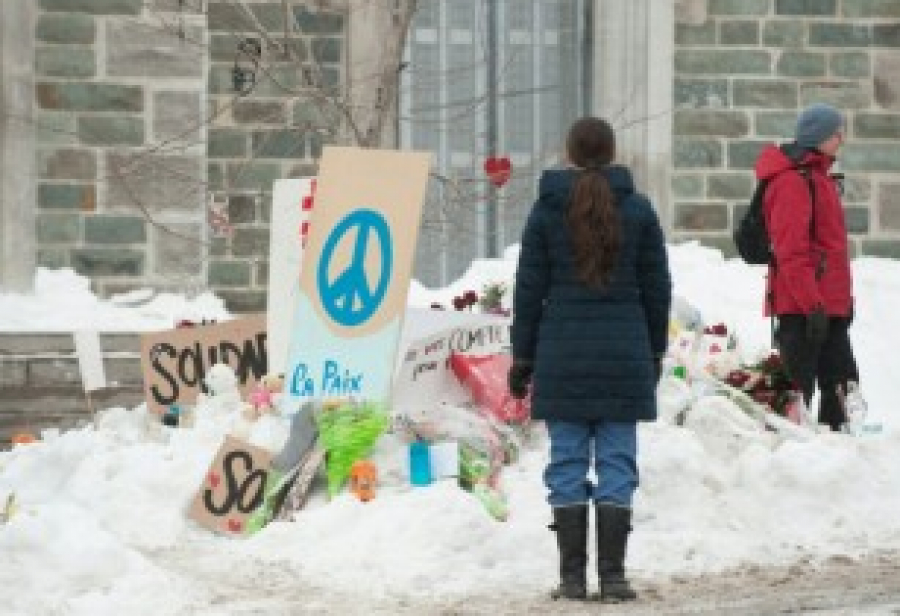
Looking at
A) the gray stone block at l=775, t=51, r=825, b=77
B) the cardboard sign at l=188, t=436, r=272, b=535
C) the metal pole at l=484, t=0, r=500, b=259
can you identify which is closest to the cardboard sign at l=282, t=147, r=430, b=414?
the cardboard sign at l=188, t=436, r=272, b=535

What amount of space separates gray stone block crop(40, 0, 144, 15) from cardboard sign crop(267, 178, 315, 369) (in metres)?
4.19

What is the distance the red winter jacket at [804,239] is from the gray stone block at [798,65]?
16.8 feet

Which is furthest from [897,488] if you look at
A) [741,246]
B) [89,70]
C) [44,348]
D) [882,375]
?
[89,70]

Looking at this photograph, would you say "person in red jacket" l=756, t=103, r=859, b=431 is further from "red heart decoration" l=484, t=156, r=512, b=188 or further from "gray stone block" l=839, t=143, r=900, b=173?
"gray stone block" l=839, t=143, r=900, b=173

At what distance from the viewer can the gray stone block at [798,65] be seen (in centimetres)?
1498

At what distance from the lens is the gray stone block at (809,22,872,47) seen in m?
15.0

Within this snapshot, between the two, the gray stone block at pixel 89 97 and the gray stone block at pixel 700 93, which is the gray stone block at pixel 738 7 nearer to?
the gray stone block at pixel 700 93

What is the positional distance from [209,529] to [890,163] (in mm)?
7515

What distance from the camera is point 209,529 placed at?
8742mm

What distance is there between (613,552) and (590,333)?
661 mm

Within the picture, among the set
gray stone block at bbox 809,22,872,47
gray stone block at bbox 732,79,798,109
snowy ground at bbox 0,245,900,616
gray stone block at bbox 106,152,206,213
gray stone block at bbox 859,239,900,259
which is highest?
gray stone block at bbox 809,22,872,47

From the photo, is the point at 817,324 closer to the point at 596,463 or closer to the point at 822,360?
the point at 822,360

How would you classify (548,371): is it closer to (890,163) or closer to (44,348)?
(44,348)

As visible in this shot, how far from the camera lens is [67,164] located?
1386 cm
